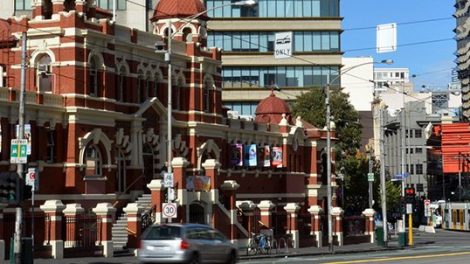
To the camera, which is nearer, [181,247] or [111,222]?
[181,247]

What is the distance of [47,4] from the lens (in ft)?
165

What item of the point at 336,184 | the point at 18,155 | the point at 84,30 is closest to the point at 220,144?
the point at 84,30

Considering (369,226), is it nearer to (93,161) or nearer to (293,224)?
(293,224)

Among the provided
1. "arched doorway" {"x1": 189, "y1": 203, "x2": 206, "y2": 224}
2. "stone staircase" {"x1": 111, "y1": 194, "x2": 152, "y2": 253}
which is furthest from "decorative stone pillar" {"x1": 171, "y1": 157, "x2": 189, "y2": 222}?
"arched doorway" {"x1": 189, "y1": 203, "x2": 206, "y2": 224}

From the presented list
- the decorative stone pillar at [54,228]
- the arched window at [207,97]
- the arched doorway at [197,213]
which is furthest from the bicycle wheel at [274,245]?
the decorative stone pillar at [54,228]

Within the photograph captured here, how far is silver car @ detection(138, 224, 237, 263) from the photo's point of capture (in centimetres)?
2958

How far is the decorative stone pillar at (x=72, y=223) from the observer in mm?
42719

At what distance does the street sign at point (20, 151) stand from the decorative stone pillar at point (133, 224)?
529 inches

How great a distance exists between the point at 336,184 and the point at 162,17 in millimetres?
27851

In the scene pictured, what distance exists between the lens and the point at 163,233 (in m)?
30.1

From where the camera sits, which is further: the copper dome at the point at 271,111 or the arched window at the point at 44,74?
the copper dome at the point at 271,111

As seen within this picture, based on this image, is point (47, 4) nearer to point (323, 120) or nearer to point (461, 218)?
point (323, 120)

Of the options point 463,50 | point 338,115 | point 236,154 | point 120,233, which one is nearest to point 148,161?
point 120,233

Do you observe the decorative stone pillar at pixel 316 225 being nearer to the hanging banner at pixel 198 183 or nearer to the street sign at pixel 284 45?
Result: the hanging banner at pixel 198 183
